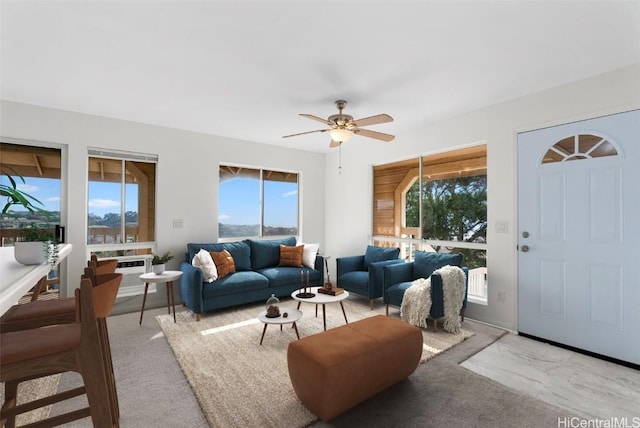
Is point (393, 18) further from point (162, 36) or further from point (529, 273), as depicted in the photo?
point (529, 273)

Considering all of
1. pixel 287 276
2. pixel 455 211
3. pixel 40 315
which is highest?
pixel 455 211

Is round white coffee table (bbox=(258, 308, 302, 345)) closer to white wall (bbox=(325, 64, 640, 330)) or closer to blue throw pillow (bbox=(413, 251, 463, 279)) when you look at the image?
blue throw pillow (bbox=(413, 251, 463, 279))

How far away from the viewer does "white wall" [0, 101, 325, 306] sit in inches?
143

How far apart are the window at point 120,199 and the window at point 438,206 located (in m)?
3.50

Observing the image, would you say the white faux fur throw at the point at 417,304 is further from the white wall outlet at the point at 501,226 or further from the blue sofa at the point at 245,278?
the blue sofa at the point at 245,278

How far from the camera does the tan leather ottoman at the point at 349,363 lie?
183 cm

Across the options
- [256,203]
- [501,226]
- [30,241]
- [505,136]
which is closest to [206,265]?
[256,203]

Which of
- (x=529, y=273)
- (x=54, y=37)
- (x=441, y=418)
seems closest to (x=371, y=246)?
(x=529, y=273)

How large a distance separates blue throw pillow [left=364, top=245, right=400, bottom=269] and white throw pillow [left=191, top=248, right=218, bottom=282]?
86.8 inches

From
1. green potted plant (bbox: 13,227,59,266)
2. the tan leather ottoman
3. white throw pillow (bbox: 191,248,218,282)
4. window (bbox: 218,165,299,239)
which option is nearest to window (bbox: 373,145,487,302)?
window (bbox: 218,165,299,239)

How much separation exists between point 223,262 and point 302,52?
2.83 meters

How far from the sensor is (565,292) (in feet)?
9.86

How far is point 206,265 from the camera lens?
152 inches

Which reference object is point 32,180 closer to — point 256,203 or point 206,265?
point 206,265
